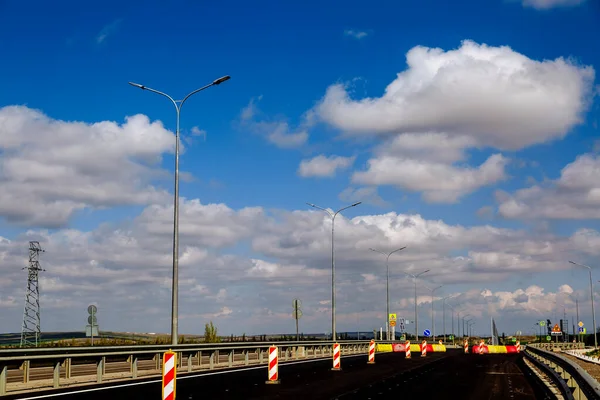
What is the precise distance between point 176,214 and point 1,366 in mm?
14021

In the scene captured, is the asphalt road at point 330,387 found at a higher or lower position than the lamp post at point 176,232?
lower

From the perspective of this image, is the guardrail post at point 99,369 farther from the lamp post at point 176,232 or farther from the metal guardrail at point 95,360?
the lamp post at point 176,232

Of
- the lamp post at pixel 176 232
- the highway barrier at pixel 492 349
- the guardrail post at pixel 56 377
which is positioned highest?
the lamp post at pixel 176 232

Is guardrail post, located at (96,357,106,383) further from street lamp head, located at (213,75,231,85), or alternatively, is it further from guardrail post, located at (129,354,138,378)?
street lamp head, located at (213,75,231,85)

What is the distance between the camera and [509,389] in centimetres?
2423

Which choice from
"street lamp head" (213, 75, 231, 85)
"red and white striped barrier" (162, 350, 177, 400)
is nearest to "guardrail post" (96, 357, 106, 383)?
"red and white striped barrier" (162, 350, 177, 400)

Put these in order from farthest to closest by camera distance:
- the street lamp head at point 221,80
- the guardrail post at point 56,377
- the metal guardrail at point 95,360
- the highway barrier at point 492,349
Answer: the highway barrier at point 492,349 < the street lamp head at point 221,80 < the guardrail post at point 56,377 < the metal guardrail at point 95,360

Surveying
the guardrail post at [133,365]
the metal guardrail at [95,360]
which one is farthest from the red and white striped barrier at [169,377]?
the guardrail post at [133,365]

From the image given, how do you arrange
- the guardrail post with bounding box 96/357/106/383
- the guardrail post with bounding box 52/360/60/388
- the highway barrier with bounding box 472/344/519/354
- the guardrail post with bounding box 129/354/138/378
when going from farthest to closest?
the highway barrier with bounding box 472/344/519/354
the guardrail post with bounding box 129/354/138/378
the guardrail post with bounding box 96/357/106/383
the guardrail post with bounding box 52/360/60/388

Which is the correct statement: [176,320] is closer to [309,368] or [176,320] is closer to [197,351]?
[197,351]

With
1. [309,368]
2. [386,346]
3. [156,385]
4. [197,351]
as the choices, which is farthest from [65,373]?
[386,346]

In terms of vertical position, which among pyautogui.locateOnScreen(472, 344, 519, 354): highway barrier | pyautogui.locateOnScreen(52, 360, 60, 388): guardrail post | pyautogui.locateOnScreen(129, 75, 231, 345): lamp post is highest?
pyautogui.locateOnScreen(129, 75, 231, 345): lamp post

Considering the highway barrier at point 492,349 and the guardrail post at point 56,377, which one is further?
the highway barrier at point 492,349

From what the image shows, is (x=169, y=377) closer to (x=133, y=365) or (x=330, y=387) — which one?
(x=330, y=387)
